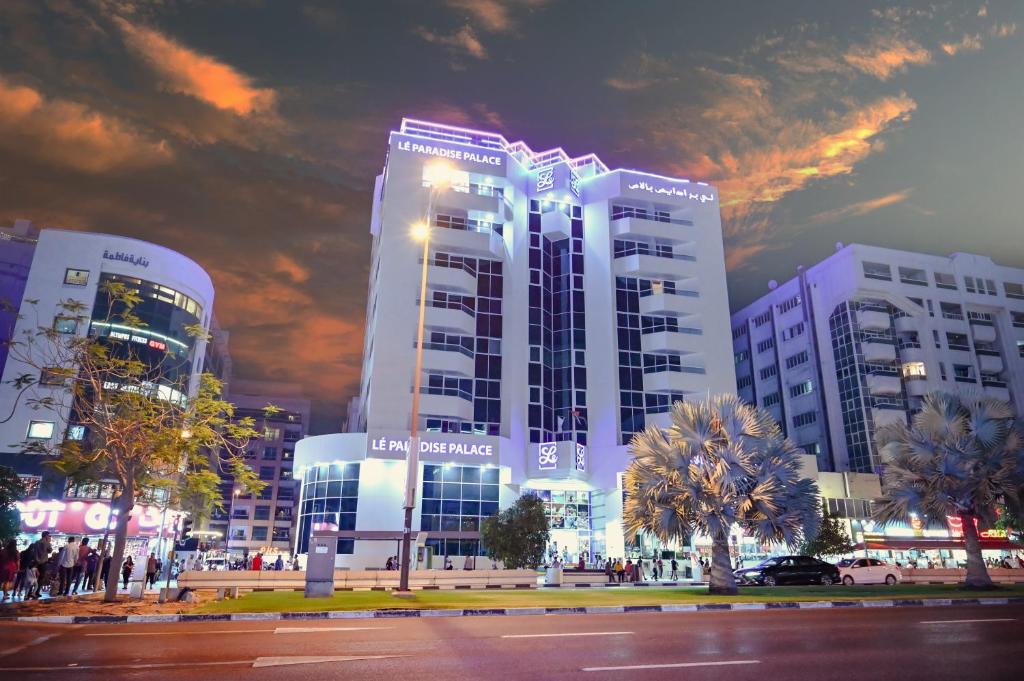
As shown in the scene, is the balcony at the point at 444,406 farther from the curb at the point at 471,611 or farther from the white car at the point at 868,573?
the curb at the point at 471,611

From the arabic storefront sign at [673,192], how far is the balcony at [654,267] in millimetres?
7137

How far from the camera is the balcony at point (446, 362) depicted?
177 feet

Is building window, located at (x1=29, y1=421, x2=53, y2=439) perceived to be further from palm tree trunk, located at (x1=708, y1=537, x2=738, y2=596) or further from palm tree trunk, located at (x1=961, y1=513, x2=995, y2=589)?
palm tree trunk, located at (x1=961, y1=513, x2=995, y2=589)

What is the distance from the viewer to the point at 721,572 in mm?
26359

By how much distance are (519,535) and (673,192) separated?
1600 inches

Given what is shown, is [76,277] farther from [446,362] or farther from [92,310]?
[446,362]

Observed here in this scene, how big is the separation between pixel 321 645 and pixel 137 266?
71323 mm

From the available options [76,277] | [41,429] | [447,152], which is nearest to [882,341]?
[447,152]

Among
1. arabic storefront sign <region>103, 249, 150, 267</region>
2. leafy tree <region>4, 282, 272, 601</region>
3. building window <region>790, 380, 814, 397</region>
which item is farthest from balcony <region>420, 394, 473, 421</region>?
building window <region>790, 380, 814, 397</region>

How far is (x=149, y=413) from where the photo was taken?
942 inches

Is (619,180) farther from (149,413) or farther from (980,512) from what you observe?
(149,413)

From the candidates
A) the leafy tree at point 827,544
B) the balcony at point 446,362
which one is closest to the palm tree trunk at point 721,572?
the leafy tree at point 827,544

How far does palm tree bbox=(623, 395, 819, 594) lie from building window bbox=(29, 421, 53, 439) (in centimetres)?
6107

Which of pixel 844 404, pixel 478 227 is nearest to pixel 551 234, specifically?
pixel 478 227
